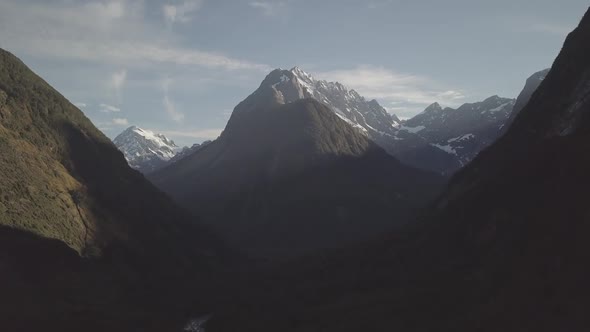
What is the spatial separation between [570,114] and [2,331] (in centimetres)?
11389

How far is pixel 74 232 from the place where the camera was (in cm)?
13600

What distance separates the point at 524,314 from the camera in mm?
68938

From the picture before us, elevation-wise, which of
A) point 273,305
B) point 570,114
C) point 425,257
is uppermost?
point 570,114

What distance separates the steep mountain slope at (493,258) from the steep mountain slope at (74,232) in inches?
1001

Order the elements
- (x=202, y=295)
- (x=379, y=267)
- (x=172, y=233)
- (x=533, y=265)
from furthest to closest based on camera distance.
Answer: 1. (x=172, y=233)
2. (x=202, y=295)
3. (x=379, y=267)
4. (x=533, y=265)

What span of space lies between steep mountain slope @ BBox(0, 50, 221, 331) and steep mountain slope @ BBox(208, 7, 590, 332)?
25.4 m

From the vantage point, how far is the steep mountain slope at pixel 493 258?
71625mm

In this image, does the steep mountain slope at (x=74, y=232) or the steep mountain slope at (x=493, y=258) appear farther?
the steep mountain slope at (x=74, y=232)

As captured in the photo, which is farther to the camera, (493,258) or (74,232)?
(74,232)

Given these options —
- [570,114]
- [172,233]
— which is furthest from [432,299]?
[172,233]

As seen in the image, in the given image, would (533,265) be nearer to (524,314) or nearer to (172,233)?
(524,314)

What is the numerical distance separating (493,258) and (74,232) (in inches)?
3749

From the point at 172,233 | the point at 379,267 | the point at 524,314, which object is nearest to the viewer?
the point at 524,314

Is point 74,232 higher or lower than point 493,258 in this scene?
higher
